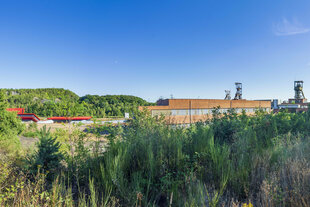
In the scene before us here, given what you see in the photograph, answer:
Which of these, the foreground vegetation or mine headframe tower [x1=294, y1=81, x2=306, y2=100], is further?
mine headframe tower [x1=294, y1=81, x2=306, y2=100]

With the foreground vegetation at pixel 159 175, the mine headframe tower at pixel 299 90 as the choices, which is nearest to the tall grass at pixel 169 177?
the foreground vegetation at pixel 159 175

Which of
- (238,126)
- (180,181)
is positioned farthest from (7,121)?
(238,126)

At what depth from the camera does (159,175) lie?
112 inches

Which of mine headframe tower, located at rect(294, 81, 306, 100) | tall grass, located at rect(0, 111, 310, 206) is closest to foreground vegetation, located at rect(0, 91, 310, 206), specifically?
tall grass, located at rect(0, 111, 310, 206)

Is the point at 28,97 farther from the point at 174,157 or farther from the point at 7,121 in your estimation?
the point at 174,157

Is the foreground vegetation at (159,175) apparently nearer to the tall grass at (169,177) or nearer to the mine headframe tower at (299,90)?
the tall grass at (169,177)

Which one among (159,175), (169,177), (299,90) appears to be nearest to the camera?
(169,177)

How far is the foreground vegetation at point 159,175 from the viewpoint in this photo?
2182 millimetres

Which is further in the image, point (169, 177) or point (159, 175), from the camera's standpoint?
point (159, 175)

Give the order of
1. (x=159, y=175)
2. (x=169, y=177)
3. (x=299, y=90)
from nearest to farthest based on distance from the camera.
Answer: (x=169, y=177), (x=159, y=175), (x=299, y=90)

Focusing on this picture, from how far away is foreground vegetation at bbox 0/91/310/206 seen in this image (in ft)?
7.16

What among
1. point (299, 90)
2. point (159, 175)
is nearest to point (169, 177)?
point (159, 175)

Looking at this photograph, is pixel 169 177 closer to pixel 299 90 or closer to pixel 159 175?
pixel 159 175

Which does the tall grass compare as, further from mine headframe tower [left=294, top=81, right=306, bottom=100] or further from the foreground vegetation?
mine headframe tower [left=294, top=81, right=306, bottom=100]
